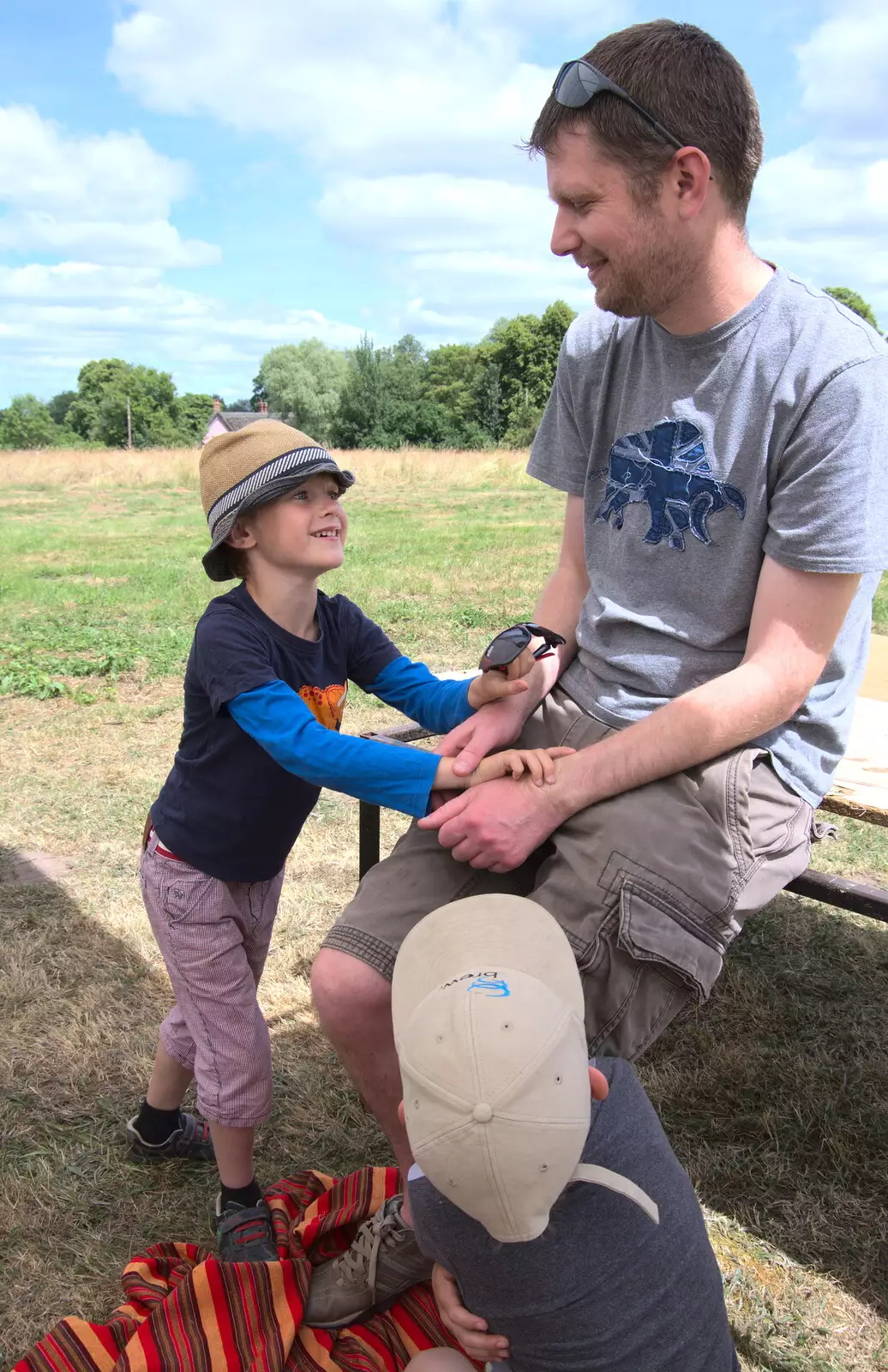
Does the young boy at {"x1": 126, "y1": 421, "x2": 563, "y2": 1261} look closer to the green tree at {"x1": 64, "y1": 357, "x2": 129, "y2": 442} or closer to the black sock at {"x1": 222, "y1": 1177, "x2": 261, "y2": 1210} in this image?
the black sock at {"x1": 222, "y1": 1177, "x2": 261, "y2": 1210}

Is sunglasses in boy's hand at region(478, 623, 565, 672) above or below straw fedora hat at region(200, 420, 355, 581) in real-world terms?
below

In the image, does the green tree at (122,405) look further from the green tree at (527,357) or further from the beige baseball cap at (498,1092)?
the beige baseball cap at (498,1092)

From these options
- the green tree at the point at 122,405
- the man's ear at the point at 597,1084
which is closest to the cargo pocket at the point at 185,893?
the man's ear at the point at 597,1084

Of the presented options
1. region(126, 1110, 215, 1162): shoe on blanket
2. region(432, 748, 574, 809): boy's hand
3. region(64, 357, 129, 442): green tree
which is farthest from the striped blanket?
region(64, 357, 129, 442): green tree

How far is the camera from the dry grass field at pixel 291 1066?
222cm

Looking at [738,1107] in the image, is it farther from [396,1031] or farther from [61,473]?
[61,473]

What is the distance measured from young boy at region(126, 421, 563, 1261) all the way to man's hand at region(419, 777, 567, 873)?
59 mm

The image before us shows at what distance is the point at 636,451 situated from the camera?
2.18 m

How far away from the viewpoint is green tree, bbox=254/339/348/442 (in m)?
49.0

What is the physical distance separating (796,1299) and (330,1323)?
0.91 m

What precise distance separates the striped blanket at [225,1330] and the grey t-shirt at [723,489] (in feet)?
4.02

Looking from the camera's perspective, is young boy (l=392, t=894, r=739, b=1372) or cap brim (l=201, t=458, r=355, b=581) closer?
young boy (l=392, t=894, r=739, b=1372)

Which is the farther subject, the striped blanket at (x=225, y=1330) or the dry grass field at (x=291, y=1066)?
the dry grass field at (x=291, y=1066)

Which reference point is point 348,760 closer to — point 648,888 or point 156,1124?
point 648,888
